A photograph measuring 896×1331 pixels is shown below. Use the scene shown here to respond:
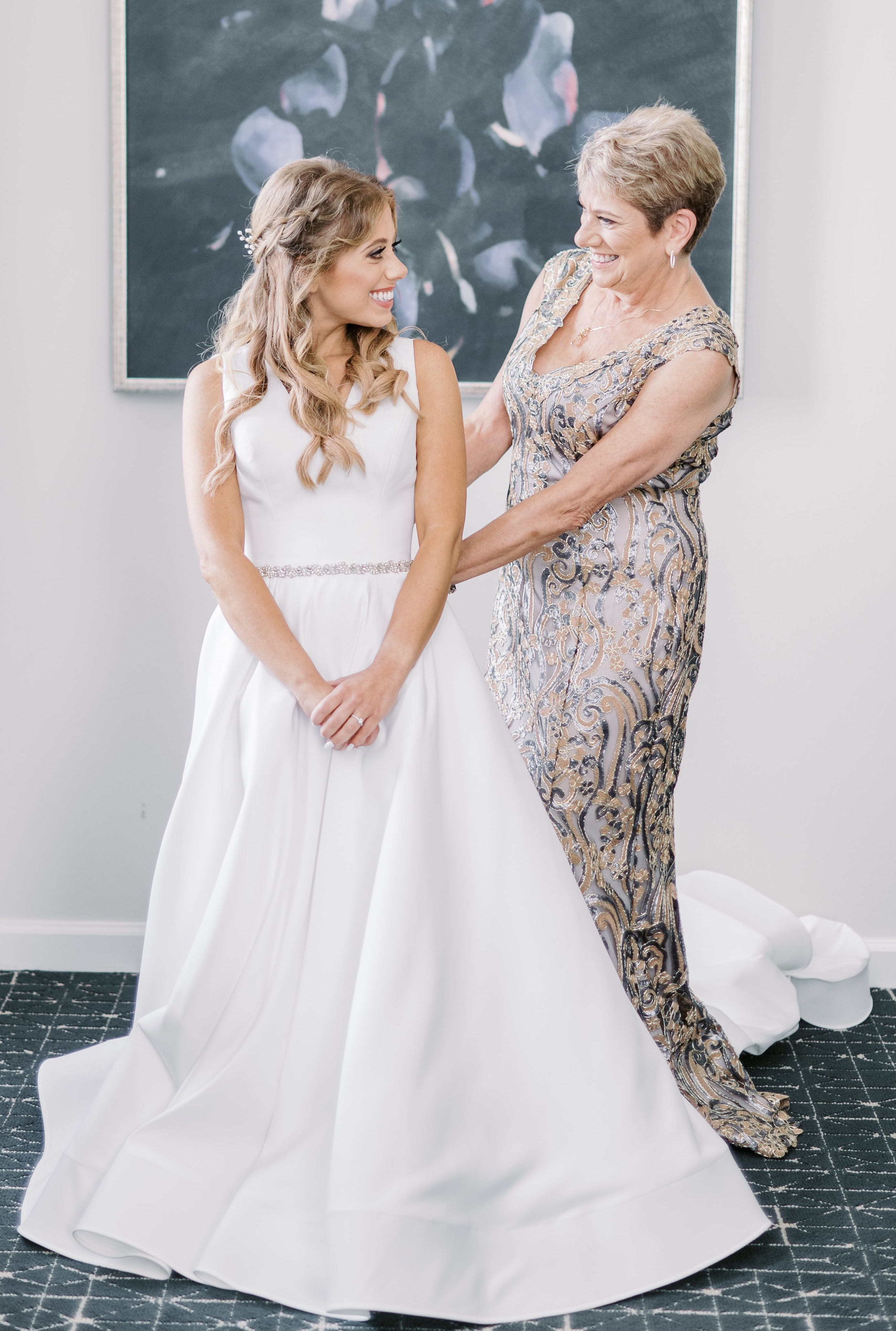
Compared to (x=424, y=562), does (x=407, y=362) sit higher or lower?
higher

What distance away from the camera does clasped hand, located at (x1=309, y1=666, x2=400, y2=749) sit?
2088 millimetres

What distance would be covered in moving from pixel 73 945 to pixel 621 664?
1.75 meters

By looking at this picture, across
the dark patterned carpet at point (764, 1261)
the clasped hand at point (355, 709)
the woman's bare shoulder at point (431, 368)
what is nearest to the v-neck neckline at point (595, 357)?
the woman's bare shoulder at point (431, 368)

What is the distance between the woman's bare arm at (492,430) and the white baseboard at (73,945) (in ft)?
5.01

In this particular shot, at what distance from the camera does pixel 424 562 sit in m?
2.22

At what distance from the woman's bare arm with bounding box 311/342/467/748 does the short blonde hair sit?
46cm

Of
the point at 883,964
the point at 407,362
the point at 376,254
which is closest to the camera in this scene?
the point at 376,254

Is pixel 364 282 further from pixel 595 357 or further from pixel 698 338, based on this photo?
pixel 698 338

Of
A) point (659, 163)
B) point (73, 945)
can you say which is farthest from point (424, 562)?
point (73, 945)

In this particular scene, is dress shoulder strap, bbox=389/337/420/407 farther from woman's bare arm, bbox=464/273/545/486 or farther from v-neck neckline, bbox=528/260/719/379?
woman's bare arm, bbox=464/273/545/486

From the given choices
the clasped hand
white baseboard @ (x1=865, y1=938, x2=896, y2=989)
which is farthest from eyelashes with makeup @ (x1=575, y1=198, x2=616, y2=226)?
white baseboard @ (x1=865, y1=938, x2=896, y2=989)

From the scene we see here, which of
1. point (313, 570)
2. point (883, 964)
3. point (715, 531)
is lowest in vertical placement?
point (883, 964)

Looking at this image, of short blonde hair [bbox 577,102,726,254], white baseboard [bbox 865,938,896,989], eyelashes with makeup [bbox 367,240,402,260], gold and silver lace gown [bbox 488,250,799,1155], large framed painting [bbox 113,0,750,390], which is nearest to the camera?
eyelashes with makeup [bbox 367,240,402,260]

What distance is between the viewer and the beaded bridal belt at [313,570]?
87.6 inches
